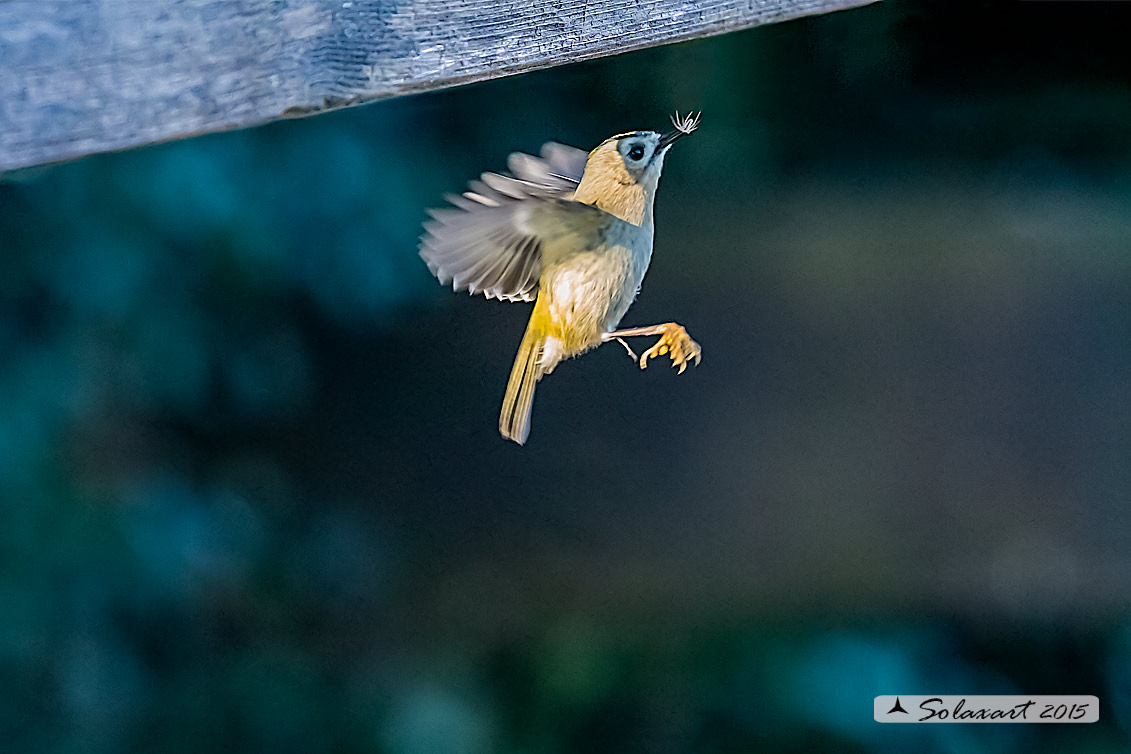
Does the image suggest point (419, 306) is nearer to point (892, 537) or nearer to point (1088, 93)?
point (892, 537)

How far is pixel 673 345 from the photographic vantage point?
0.87 metres

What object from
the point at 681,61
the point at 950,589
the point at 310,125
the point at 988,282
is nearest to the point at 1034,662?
the point at 950,589

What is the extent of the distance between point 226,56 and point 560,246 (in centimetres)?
33

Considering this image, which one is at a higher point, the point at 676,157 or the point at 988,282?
the point at 676,157

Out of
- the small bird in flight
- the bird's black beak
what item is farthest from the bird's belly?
the bird's black beak

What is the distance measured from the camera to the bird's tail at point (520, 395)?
88 centimetres

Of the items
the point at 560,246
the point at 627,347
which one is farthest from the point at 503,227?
the point at 627,347

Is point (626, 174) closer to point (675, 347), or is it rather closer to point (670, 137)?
point (670, 137)

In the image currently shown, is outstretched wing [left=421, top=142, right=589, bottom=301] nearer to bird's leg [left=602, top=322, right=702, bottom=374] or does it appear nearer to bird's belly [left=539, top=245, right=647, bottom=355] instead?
bird's belly [left=539, top=245, right=647, bottom=355]

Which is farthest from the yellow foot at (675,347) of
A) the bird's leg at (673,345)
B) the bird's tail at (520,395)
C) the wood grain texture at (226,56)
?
the wood grain texture at (226,56)

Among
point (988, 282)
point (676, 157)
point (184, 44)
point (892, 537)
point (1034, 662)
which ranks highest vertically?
point (184, 44)

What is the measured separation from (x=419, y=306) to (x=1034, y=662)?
764 millimetres

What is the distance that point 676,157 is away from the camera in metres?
0.87

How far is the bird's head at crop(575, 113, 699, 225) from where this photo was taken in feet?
2.68
